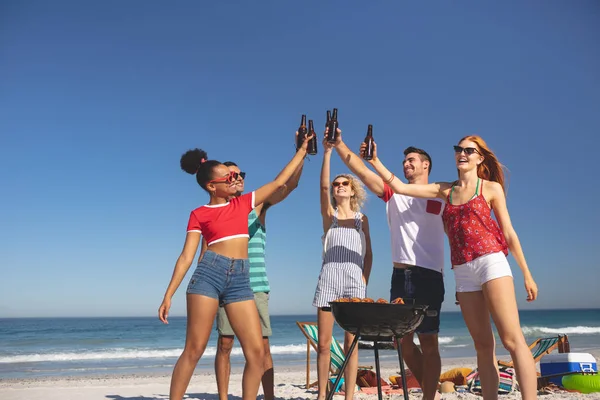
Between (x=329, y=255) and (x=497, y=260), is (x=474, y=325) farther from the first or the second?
(x=329, y=255)

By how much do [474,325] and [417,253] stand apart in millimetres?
828

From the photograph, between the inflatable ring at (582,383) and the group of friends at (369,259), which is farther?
the inflatable ring at (582,383)

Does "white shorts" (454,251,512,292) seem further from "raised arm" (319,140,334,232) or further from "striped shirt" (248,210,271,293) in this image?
"striped shirt" (248,210,271,293)

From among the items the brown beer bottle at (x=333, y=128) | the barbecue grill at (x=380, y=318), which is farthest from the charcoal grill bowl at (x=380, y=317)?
the brown beer bottle at (x=333, y=128)

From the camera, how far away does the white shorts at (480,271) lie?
3586mm

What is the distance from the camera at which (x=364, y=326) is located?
3.34 metres

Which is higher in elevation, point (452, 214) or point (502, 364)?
point (452, 214)

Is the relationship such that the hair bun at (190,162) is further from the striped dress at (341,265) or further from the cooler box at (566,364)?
the cooler box at (566,364)

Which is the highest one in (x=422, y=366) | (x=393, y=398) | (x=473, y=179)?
(x=473, y=179)

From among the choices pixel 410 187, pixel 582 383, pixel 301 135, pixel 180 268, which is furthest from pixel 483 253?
pixel 582 383

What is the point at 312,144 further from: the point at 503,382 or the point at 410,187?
the point at 503,382

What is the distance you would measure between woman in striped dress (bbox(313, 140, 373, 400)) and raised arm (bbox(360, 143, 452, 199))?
2.11 ft

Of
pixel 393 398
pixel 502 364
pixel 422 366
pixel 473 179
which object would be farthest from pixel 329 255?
pixel 502 364

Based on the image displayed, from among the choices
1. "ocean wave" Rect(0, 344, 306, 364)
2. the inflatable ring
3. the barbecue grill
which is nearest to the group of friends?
the barbecue grill
